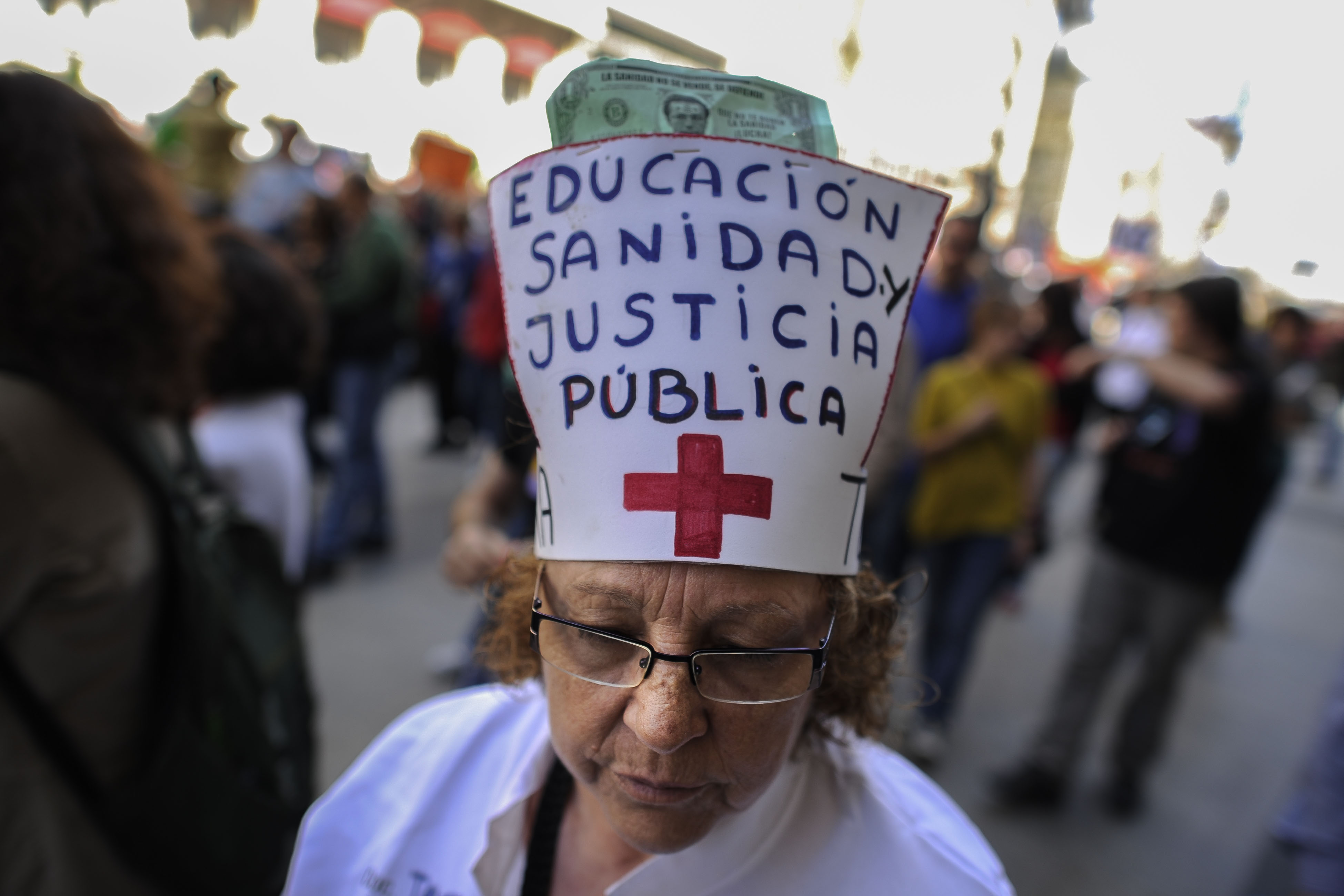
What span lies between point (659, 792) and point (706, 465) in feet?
1.26

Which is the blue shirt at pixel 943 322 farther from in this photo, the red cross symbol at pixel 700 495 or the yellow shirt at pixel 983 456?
the red cross symbol at pixel 700 495

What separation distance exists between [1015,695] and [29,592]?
409cm

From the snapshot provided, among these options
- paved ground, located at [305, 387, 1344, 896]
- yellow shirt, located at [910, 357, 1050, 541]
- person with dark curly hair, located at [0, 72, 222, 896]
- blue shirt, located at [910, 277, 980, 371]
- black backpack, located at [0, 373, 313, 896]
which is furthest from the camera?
blue shirt, located at [910, 277, 980, 371]

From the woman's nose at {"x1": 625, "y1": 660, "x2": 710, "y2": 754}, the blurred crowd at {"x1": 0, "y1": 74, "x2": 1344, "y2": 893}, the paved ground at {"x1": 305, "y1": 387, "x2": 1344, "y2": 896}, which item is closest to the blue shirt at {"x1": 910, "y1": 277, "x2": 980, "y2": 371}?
the blurred crowd at {"x1": 0, "y1": 74, "x2": 1344, "y2": 893}

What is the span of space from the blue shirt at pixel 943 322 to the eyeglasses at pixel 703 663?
307 cm

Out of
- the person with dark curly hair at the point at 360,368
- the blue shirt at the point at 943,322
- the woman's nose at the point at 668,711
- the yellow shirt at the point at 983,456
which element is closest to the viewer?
the woman's nose at the point at 668,711

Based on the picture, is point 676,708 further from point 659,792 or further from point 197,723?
point 197,723

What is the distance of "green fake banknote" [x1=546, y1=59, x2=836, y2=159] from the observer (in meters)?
0.97

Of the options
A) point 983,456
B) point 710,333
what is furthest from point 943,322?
point 710,333

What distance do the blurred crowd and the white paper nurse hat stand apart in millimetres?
278

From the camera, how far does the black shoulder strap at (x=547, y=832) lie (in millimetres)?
1168

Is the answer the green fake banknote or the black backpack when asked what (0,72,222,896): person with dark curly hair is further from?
the green fake banknote

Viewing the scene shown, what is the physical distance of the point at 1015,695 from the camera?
4.11 m

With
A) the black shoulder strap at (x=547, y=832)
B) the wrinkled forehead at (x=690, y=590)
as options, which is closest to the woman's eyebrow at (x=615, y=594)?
the wrinkled forehead at (x=690, y=590)
